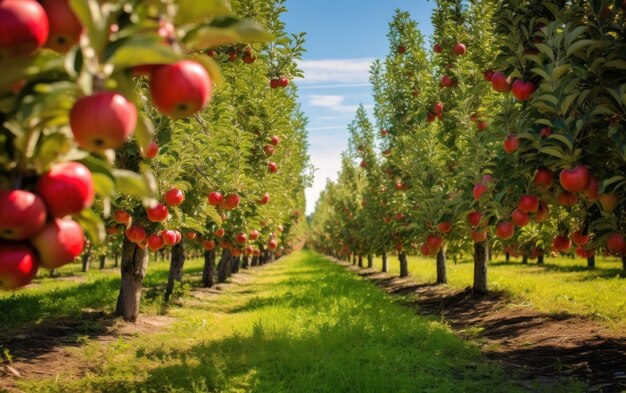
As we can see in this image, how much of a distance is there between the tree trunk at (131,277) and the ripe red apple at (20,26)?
8.51 meters

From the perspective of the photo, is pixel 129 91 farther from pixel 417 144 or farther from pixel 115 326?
pixel 417 144

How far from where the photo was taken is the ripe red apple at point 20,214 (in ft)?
3.30

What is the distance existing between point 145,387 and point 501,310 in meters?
7.99

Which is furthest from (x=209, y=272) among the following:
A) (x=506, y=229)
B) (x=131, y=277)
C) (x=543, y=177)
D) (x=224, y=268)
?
(x=543, y=177)

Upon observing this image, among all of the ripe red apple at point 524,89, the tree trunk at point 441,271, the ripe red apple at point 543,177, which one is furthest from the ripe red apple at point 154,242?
the tree trunk at point 441,271

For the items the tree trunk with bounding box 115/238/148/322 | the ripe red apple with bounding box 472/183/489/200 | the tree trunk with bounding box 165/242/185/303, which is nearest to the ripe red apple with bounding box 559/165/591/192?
the ripe red apple with bounding box 472/183/489/200

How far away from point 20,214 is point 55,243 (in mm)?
115

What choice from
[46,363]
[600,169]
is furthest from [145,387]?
[600,169]

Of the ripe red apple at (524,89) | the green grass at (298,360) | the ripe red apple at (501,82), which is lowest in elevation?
the green grass at (298,360)

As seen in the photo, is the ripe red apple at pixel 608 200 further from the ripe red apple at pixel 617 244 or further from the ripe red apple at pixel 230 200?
the ripe red apple at pixel 230 200

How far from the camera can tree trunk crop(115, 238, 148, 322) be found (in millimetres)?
9000

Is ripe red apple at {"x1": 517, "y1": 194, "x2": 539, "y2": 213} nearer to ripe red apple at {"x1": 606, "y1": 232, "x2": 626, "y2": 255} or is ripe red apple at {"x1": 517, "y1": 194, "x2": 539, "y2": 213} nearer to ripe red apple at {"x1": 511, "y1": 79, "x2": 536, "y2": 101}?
ripe red apple at {"x1": 606, "y1": 232, "x2": 626, "y2": 255}

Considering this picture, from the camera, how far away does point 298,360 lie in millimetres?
5824

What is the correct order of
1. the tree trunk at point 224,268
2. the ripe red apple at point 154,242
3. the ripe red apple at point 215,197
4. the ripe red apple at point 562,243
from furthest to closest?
the tree trunk at point 224,268 → the ripe red apple at point 215,197 → the ripe red apple at point 154,242 → the ripe red apple at point 562,243
